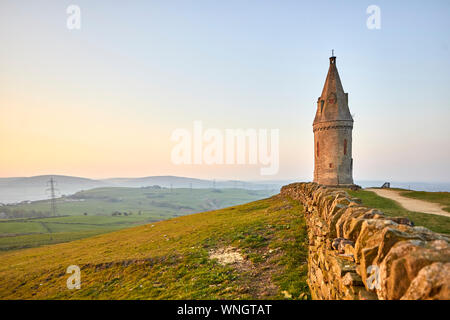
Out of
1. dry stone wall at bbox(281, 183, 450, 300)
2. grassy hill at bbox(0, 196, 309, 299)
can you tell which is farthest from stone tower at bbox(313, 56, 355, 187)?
dry stone wall at bbox(281, 183, 450, 300)

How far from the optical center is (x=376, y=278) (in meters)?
4.28

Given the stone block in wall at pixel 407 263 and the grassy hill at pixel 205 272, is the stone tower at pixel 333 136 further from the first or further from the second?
the stone block in wall at pixel 407 263

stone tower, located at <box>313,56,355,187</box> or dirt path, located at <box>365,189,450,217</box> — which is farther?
stone tower, located at <box>313,56,355,187</box>

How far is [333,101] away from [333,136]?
7.51m

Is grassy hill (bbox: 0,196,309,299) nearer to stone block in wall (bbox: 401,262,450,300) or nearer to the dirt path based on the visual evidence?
stone block in wall (bbox: 401,262,450,300)

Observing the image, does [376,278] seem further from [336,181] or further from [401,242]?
[336,181]

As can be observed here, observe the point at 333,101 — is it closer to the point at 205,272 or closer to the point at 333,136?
the point at 333,136

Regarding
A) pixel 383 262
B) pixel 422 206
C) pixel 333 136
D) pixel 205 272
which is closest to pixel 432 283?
pixel 383 262

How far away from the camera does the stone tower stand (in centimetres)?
4616

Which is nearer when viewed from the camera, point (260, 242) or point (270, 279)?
point (270, 279)

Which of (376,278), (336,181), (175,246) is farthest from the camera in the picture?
(336,181)
